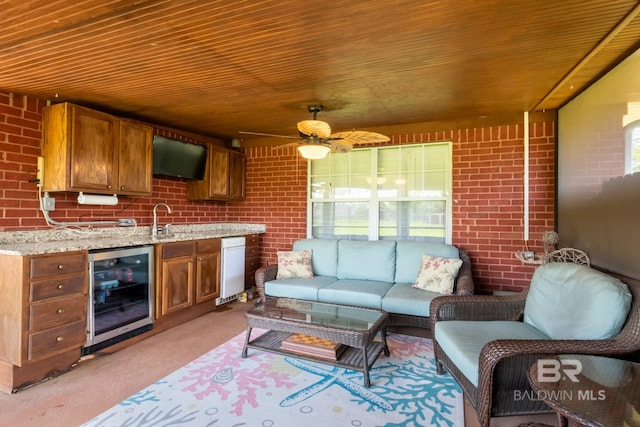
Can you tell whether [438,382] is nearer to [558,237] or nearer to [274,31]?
[558,237]

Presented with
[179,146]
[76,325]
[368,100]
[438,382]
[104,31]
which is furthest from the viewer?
[179,146]

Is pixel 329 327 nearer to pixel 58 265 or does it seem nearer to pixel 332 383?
pixel 332 383

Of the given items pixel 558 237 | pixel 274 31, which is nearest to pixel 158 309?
pixel 274 31

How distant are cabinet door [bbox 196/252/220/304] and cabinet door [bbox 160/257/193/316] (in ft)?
0.41

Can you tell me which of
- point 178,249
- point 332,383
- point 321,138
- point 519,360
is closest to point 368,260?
point 321,138

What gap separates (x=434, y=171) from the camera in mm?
4230

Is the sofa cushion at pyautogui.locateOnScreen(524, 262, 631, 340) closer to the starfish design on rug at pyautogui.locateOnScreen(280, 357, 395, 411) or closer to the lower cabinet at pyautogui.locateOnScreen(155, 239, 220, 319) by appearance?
the starfish design on rug at pyautogui.locateOnScreen(280, 357, 395, 411)

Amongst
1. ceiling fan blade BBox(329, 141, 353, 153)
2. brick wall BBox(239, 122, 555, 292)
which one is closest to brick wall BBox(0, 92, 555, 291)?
brick wall BBox(239, 122, 555, 292)

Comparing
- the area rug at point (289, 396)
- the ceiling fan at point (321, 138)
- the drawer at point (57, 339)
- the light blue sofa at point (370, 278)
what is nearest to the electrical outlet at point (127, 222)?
the drawer at point (57, 339)

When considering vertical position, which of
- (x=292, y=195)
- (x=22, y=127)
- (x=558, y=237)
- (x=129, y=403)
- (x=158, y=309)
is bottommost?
(x=129, y=403)

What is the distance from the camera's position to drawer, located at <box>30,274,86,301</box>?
92.0 inches

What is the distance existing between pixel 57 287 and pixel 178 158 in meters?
2.12

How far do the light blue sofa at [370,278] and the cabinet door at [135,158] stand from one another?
5.35ft

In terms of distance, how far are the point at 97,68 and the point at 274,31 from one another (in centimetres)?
148
